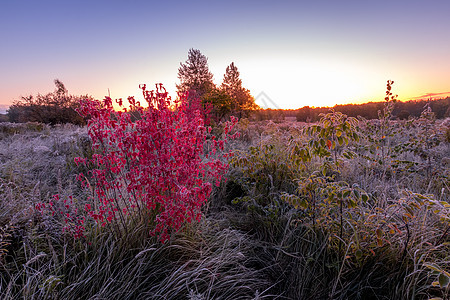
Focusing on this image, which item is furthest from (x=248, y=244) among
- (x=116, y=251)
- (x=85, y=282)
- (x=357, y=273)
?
(x=85, y=282)

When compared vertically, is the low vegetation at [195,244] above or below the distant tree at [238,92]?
below

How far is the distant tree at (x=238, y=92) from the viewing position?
27.0 metres

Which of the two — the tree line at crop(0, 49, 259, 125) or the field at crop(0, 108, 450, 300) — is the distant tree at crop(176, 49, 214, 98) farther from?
the field at crop(0, 108, 450, 300)

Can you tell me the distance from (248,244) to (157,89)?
85.7 inches

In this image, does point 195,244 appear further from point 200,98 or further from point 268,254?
point 200,98

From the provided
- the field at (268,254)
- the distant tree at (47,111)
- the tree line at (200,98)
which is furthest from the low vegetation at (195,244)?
the distant tree at (47,111)

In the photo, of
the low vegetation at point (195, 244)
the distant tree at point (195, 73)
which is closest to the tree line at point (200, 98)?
the distant tree at point (195, 73)

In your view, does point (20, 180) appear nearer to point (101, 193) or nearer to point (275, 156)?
point (101, 193)

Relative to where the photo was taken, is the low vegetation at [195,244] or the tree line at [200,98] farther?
the tree line at [200,98]

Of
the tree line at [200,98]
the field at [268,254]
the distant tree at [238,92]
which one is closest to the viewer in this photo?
the field at [268,254]

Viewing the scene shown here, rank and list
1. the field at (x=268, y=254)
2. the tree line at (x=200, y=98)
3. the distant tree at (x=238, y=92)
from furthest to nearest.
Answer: the distant tree at (x=238, y=92) → the tree line at (x=200, y=98) → the field at (x=268, y=254)

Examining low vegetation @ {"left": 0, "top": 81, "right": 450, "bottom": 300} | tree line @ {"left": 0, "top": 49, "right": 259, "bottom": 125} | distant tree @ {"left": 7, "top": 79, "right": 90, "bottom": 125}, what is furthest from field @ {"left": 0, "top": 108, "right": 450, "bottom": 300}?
distant tree @ {"left": 7, "top": 79, "right": 90, "bottom": 125}

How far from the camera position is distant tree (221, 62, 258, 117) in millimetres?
26962

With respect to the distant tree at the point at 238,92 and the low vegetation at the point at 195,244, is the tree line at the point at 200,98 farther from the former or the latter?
the low vegetation at the point at 195,244
